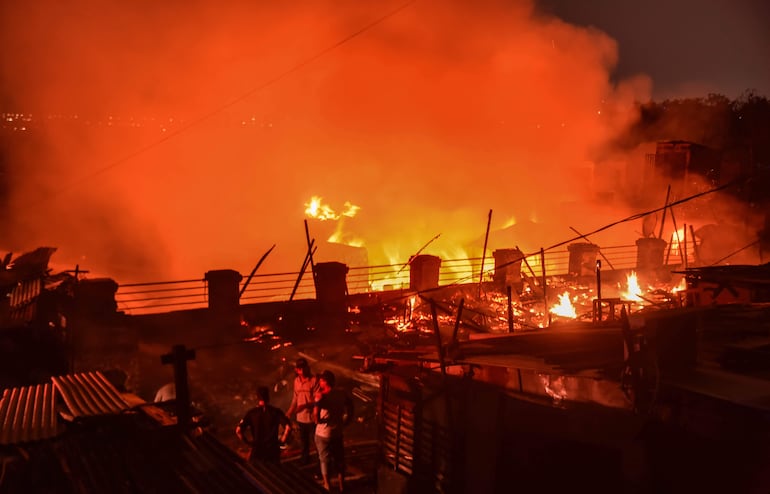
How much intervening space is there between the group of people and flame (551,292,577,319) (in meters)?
7.63

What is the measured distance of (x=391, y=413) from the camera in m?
8.67

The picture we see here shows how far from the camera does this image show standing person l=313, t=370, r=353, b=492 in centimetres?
761

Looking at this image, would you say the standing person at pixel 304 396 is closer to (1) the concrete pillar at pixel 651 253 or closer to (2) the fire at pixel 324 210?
(1) the concrete pillar at pixel 651 253

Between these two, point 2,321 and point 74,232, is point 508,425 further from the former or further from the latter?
point 74,232

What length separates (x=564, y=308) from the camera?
14461 millimetres

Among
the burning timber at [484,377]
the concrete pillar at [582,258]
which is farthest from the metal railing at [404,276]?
the burning timber at [484,377]

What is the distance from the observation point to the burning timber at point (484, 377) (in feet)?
18.0

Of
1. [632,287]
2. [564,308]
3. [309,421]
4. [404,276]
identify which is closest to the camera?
[309,421]

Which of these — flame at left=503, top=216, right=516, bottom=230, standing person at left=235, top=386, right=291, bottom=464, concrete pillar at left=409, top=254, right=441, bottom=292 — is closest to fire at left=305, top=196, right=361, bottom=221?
flame at left=503, top=216, right=516, bottom=230

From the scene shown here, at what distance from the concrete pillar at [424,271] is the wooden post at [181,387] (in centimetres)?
927

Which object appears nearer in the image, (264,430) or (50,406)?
(50,406)

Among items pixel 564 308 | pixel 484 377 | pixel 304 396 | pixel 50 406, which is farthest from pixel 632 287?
pixel 50 406

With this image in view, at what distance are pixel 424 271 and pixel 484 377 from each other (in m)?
6.83

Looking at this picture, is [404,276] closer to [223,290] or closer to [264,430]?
A: [223,290]
